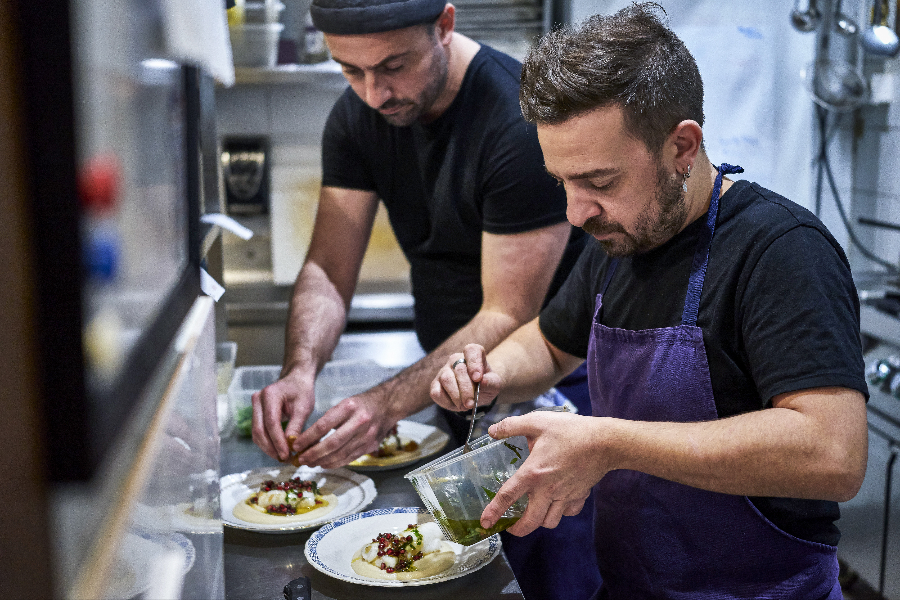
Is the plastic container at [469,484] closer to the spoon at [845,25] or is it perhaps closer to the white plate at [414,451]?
the white plate at [414,451]

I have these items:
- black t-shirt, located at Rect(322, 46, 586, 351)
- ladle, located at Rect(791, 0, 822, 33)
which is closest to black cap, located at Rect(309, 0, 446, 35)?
black t-shirt, located at Rect(322, 46, 586, 351)

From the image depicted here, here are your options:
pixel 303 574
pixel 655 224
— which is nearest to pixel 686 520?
pixel 655 224

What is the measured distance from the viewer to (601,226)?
1.33m

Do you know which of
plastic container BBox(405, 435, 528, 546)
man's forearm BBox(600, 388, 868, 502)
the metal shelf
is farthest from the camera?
the metal shelf

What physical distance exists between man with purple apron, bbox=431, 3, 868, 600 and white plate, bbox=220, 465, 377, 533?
1.11 feet

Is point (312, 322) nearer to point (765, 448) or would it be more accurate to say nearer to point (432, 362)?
point (432, 362)

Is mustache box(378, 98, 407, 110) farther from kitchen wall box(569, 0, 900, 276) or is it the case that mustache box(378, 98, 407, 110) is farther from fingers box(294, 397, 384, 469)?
kitchen wall box(569, 0, 900, 276)

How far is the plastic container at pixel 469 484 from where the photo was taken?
3.93ft

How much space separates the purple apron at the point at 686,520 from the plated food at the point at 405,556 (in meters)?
0.31

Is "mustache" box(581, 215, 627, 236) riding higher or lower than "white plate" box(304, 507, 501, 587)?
higher

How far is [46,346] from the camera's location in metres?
0.41

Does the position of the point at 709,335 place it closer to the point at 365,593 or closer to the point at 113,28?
the point at 365,593

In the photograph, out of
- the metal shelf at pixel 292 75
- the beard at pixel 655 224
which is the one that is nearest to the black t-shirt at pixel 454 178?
the beard at pixel 655 224

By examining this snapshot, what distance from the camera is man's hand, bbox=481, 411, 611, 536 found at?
1150mm
